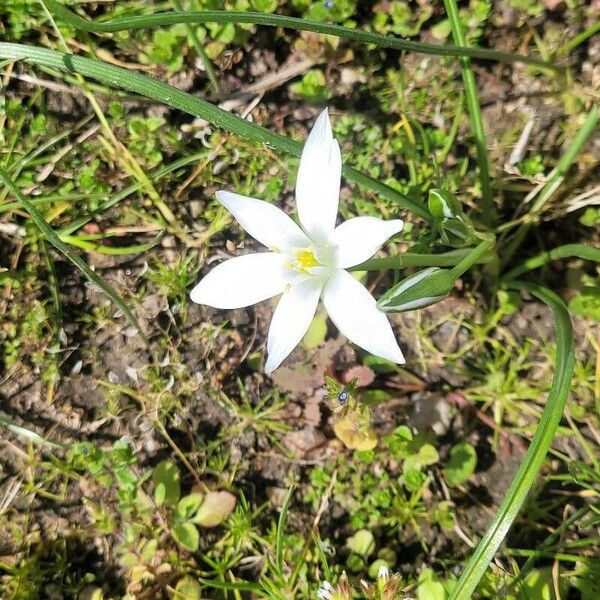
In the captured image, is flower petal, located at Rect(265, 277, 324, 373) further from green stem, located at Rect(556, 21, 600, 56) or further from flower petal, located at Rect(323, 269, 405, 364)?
green stem, located at Rect(556, 21, 600, 56)

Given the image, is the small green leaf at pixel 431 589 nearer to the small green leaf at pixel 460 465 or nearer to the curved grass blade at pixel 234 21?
the small green leaf at pixel 460 465

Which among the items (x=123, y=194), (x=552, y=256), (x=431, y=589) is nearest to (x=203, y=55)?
(x=123, y=194)

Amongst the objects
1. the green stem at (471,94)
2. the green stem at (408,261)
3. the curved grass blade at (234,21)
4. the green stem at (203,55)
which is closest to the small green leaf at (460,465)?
the green stem at (408,261)

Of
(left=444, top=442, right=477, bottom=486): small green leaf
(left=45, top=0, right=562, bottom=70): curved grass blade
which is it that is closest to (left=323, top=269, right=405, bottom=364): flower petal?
(left=45, top=0, right=562, bottom=70): curved grass blade

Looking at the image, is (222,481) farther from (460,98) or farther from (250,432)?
(460,98)

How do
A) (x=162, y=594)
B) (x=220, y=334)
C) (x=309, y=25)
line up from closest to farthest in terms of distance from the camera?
1. (x=309, y=25)
2. (x=162, y=594)
3. (x=220, y=334)

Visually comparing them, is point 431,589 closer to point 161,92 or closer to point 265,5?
point 161,92

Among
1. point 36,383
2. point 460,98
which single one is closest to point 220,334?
point 36,383
